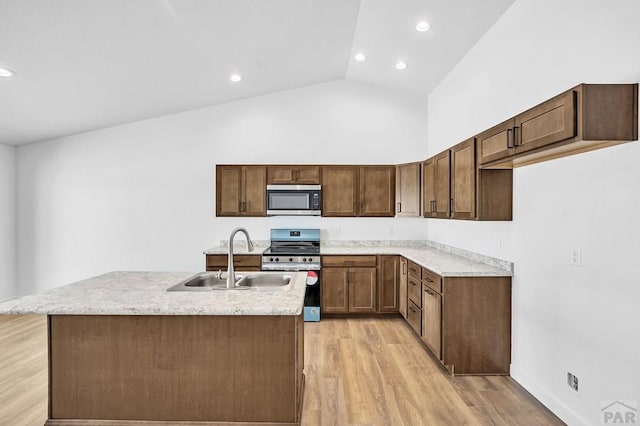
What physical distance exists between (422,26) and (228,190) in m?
3.16

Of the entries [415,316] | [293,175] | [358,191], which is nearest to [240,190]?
[293,175]

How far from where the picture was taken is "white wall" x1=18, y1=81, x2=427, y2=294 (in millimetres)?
5074

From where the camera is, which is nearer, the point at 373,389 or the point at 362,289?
the point at 373,389

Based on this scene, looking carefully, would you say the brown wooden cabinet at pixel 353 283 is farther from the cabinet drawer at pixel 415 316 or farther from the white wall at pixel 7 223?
the white wall at pixel 7 223

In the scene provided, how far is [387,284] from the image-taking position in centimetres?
453

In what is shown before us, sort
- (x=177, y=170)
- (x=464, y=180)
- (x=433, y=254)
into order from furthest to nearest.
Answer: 1. (x=177, y=170)
2. (x=433, y=254)
3. (x=464, y=180)

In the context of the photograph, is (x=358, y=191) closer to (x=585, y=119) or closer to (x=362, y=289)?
(x=362, y=289)

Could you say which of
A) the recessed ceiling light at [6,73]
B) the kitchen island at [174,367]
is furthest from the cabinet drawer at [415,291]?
the recessed ceiling light at [6,73]

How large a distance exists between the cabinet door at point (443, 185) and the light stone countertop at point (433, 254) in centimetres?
51

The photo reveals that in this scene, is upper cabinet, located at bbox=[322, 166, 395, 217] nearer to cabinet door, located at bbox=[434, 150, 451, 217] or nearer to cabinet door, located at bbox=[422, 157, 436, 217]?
cabinet door, located at bbox=[422, 157, 436, 217]

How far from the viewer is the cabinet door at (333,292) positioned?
4.50 meters

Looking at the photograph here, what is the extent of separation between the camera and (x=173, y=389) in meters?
2.06

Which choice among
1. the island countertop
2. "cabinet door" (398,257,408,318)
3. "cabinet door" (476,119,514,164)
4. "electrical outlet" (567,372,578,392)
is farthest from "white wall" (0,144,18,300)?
"electrical outlet" (567,372,578,392)

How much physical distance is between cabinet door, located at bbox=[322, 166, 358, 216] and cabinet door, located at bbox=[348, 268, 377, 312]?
2.86 feet
